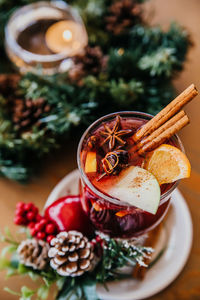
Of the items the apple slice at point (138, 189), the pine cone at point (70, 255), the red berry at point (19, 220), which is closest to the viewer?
the apple slice at point (138, 189)

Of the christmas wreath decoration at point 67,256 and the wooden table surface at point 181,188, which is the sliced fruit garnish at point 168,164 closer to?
the christmas wreath decoration at point 67,256

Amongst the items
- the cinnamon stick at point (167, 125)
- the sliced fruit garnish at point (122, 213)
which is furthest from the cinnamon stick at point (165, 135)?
the sliced fruit garnish at point (122, 213)

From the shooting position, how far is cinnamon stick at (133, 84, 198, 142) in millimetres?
569

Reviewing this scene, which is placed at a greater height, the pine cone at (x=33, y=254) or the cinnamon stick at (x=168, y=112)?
the cinnamon stick at (x=168, y=112)

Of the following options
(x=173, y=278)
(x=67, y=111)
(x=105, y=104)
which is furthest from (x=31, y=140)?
(x=173, y=278)

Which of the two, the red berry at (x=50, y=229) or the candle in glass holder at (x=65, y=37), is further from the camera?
the candle in glass holder at (x=65, y=37)

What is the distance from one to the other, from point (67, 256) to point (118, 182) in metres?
0.19

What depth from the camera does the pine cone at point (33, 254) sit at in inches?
26.0

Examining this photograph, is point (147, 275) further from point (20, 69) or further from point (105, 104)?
point (20, 69)

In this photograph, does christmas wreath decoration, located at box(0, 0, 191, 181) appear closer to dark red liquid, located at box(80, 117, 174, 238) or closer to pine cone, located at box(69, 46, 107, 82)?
pine cone, located at box(69, 46, 107, 82)

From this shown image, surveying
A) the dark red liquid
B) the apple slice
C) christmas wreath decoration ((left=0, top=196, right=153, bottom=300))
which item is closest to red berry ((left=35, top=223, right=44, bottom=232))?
christmas wreath decoration ((left=0, top=196, right=153, bottom=300))

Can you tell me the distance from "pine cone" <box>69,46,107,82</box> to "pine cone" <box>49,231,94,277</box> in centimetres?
43

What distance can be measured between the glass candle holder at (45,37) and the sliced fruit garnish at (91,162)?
0.37 meters

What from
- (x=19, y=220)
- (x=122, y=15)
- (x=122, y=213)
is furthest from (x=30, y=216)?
(x=122, y=15)
